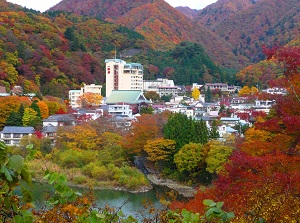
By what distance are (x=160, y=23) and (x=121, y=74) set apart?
38.3 metres

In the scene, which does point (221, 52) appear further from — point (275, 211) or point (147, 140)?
point (275, 211)

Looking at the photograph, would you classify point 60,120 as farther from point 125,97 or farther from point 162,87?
point 162,87

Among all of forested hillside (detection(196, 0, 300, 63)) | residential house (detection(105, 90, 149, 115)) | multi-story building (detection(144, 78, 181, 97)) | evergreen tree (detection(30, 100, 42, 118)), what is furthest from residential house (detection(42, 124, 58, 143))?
forested hillside (detection(196, 0, 300, 63))

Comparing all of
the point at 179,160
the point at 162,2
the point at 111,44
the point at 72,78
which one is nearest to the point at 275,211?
the point at 179,160

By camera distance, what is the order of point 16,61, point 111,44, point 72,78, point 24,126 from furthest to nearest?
1. point 111,44
2. point 72,78
3. point 16,61
4. point 24,126

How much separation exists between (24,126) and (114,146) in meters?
4.43

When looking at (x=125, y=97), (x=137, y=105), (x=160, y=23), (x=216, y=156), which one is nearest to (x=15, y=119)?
(x=216, y=156)

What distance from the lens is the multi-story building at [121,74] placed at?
31891mm

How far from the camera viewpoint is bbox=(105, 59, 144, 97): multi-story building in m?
31.9

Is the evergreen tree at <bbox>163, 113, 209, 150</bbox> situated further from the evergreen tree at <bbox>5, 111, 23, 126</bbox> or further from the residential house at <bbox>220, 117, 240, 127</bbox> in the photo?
the evergreen tree at <bbox>5, 111, 23, 126</bbox>

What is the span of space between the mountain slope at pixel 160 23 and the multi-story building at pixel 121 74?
26.7 metres

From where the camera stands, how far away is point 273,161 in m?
4.30

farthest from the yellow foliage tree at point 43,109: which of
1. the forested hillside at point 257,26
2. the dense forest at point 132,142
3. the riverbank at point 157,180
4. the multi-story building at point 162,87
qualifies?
the forested hillside at point 257,26

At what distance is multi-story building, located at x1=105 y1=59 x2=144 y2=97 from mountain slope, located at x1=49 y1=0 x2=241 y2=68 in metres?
26.7
